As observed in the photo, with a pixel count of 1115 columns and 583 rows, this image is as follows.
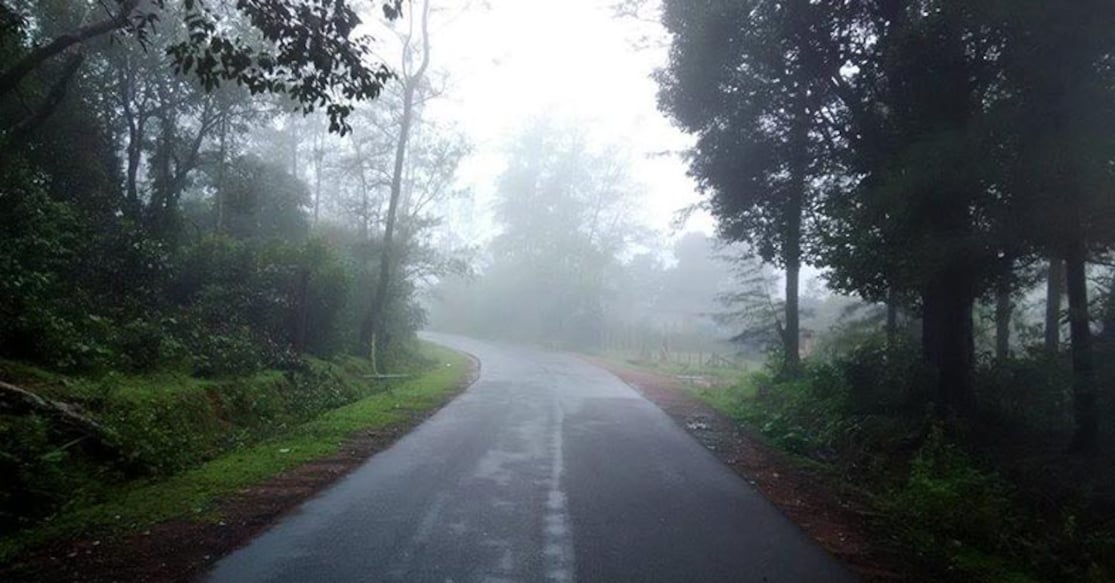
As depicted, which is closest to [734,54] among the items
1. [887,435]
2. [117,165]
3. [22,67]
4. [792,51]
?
[792,51]

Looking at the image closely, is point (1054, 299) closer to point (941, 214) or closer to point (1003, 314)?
point (1003, 314)

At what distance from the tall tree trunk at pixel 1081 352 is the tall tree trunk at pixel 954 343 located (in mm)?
2434

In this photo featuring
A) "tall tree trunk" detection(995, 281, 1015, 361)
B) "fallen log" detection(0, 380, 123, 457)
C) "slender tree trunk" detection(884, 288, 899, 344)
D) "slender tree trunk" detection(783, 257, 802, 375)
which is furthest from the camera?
"slender tree trunk" detection(783, 257, 802, 375)

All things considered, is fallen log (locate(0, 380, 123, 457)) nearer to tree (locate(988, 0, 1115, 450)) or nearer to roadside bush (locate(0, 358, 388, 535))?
roadside bush (locate(0, 358, 388, 535))

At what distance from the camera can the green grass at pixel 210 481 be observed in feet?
19.9

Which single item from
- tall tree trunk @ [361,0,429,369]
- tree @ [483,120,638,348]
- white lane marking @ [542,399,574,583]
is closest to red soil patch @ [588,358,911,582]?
white lane marking @ [542,399,574,583]

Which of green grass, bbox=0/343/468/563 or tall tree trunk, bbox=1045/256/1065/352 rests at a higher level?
tall tree trunk, bbox=1045/256/1065/352

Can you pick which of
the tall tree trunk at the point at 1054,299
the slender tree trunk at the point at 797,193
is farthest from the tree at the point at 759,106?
the tall tree trunk at the point at 1054,299

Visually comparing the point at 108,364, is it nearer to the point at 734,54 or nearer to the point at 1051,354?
the point at 734,54

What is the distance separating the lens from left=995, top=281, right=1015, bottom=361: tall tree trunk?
43.0 ft

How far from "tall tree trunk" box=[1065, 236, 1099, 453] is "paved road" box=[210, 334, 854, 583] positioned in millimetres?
4436

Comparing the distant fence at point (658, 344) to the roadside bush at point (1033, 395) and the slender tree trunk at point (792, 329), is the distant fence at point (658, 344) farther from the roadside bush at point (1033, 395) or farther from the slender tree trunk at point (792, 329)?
the roadside bush at point (1033, 395)

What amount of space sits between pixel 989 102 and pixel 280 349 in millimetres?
14758

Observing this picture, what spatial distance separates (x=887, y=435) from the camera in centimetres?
1129
